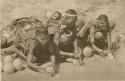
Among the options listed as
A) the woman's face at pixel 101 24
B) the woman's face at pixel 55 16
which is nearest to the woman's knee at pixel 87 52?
the woman's face at pixel 101 24

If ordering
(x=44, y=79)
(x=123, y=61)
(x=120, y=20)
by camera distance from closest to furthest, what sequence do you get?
(x=44, y=79)
(x=123, y=61)
(x=120, y=20)

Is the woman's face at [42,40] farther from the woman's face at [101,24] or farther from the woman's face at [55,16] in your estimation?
the woman's face at [101,24]

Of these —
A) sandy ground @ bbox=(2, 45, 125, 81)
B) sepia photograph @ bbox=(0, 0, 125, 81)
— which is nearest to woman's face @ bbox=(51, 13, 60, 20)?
sepia photograph @ bbox=(0, 0, 125, 81)

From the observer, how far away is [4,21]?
3.86 m

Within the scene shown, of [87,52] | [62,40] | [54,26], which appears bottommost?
[87,52]

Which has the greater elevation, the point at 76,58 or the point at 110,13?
the point at 110,13

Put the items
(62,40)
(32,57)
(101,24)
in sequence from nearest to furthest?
(32,57)
(62,40)
(101,24)

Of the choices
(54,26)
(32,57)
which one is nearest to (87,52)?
(54,26)

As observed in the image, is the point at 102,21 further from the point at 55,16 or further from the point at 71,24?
the point at 55,16

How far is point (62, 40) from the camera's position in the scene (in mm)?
3738

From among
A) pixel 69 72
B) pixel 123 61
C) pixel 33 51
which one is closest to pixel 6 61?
pixel 33 51

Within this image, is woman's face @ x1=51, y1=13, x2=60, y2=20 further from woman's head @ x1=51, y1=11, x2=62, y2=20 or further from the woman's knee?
the woman's knee

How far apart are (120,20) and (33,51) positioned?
0.83 meters

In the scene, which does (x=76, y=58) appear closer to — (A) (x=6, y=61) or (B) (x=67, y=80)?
(B) (x=67, y=80)
